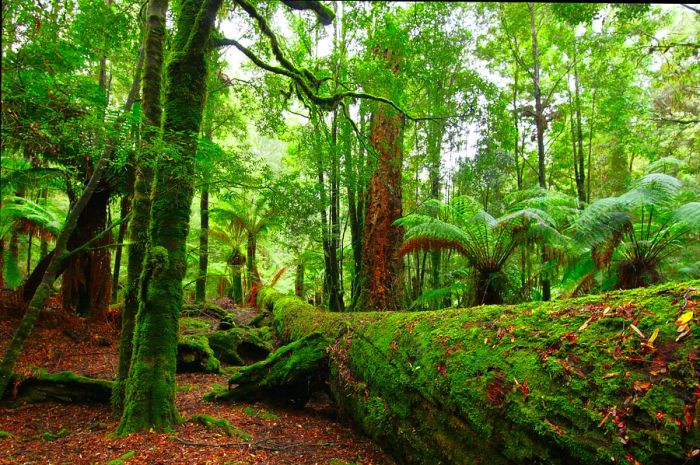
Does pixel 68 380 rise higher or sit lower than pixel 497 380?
lower

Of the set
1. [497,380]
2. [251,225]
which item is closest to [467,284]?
[497,380]

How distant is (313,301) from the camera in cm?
1722

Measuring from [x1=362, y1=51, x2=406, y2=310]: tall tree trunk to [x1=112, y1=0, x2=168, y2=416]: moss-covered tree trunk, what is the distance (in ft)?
14.6

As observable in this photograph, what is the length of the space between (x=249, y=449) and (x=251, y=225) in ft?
36.1

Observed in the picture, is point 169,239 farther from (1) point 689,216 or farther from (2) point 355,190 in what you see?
(1) point 689,216

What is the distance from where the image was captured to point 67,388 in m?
4.29

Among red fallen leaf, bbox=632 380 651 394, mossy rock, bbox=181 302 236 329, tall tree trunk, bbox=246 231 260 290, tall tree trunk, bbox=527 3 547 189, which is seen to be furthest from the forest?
tall tree trunk, bbox=246 231 260 290

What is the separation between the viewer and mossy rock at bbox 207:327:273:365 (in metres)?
6.64

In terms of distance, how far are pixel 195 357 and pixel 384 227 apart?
4232 millimetres

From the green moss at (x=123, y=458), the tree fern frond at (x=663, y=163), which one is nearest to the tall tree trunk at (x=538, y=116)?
the tree fern frond at (x=663, y=163)

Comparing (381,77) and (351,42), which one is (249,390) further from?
(351,42)

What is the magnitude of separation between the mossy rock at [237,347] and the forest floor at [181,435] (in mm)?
1167

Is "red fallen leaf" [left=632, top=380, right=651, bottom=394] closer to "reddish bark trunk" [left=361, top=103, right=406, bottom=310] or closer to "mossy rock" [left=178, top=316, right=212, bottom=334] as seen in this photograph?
"reddish bark trunk" [left=361, top=103, right=406, bottom=310]

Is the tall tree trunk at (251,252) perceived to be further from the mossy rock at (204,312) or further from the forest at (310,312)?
the forest at (310,312)
